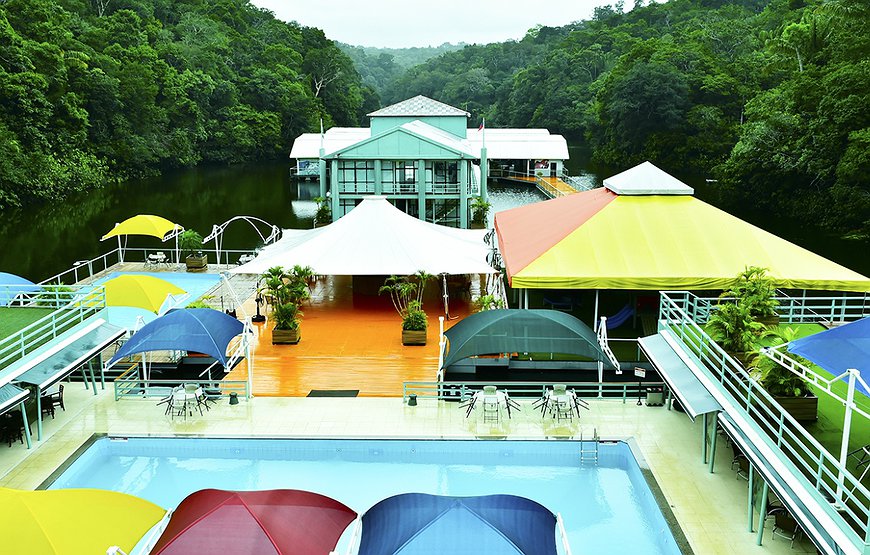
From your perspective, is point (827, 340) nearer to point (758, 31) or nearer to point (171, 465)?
point (171, 465)

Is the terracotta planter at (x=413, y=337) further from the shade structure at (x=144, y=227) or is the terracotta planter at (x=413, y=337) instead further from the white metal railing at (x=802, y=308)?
the shade structure at (x=144, y=227)

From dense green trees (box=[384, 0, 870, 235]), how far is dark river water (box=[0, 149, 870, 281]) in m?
3.05

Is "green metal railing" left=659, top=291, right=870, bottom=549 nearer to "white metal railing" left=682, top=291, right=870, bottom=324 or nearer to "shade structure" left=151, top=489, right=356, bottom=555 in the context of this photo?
"white metal railing" left=682, top=291, right=870, bottom=324

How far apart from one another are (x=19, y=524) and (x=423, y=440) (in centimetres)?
767

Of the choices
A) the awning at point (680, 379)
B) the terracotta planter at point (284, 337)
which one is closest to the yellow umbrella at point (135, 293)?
the terracotta planter at point (284, 337)

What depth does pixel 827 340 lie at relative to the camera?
33.9 feet

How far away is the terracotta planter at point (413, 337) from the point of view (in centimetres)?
2084

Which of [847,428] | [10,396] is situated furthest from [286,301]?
[847,428]

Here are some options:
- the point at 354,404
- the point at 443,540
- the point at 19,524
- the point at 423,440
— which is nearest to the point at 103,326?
the point at 354,404

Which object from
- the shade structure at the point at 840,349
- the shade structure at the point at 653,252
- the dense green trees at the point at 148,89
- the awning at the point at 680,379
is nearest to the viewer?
the shade structure at the point at 840,349

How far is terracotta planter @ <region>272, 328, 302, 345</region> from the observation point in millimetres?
20781

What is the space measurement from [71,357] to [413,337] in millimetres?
8376

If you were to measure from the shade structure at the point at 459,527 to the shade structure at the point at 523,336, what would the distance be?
750 cm

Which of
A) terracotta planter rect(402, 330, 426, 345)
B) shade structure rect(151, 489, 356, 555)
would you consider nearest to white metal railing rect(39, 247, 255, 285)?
terracotta planter rect(402, 330, 426, 345)
